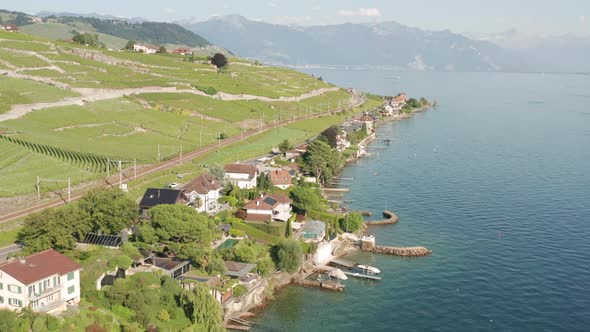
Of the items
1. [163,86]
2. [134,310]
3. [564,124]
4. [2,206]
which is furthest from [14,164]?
[564,124]

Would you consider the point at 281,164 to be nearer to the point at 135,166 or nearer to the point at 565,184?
the point at 135,166

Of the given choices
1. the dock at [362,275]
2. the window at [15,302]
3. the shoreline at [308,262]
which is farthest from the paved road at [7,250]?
the dock at [362,275]

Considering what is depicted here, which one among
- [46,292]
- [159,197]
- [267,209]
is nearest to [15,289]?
[46,292]

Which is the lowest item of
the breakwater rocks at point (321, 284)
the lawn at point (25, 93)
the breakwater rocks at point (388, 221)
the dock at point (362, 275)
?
the breakwater rocks at point (321, 284)

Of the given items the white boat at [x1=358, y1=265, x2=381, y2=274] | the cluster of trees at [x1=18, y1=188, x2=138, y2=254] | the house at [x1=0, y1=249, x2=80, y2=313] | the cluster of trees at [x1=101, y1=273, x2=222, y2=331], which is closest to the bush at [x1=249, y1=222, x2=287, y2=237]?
the white boat at [x1=358, y1=265, x2=381, y2=274]

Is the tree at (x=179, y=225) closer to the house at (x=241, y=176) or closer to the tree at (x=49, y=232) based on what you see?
the tree at (x=49, y=232)
